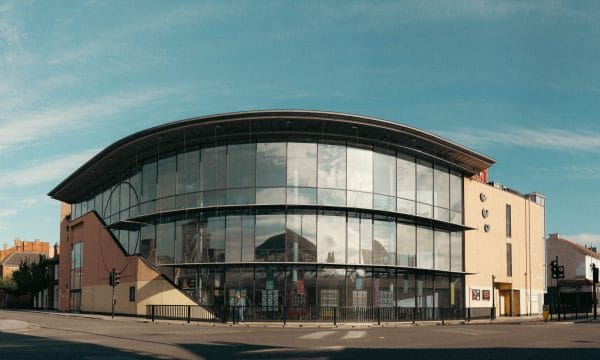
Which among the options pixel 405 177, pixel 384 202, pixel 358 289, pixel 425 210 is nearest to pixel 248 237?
pixel 358 289

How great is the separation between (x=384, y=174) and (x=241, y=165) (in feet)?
31.0

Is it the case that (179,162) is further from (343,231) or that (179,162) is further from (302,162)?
(343,231)

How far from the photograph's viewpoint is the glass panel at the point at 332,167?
41.0 metres

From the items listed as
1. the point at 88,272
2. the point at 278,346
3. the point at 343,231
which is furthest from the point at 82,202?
the point at 278,346

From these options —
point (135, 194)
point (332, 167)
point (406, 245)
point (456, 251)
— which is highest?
point (332, 167)

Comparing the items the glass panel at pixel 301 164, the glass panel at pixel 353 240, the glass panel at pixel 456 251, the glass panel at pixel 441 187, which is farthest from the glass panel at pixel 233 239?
the glass panel at pixel 456 251

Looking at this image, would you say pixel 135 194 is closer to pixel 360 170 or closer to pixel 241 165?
pixel 241 165

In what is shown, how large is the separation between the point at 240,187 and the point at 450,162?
16501 mm

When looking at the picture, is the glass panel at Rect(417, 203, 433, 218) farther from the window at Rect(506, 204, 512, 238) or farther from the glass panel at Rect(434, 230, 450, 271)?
the window at Rect(506, 204, 512, 238)

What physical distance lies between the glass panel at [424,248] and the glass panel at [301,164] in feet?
31.0

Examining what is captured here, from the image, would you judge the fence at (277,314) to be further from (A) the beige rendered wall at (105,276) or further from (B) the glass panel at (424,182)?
(B) the glass panel at (424,182)

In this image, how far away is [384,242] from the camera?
140 ft

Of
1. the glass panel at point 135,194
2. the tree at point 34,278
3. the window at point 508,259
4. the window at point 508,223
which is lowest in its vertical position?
the tree at point 34,278

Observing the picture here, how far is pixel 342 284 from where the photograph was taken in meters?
40.7
